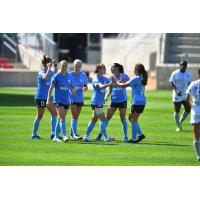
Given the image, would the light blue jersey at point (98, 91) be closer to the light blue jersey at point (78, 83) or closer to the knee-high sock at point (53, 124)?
the light blue jersey at point (78, 83)

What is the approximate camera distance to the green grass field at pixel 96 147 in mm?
22078

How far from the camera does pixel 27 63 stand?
187 ft

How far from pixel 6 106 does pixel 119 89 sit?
10.5 meters

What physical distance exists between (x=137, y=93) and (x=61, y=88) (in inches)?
69.9

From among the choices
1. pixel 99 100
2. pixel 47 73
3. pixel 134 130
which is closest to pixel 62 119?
pixel 99 100

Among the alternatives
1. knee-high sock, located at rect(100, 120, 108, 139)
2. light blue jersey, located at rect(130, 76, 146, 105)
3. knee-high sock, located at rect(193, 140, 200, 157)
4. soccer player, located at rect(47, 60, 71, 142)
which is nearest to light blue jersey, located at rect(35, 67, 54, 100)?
soccer player, located at rect(47, 60, 71, 142)

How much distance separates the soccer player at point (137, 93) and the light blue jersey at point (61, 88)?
1200 mm

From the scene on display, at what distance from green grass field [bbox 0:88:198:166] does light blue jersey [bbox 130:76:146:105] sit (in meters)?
0.98

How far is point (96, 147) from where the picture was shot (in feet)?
80.2

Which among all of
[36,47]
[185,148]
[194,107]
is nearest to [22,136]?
[185,148]

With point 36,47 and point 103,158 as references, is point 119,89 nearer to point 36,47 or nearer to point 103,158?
point 103,158

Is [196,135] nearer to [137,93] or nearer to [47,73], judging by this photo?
[137,93]

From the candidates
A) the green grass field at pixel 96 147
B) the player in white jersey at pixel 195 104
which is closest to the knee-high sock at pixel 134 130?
the green grass field at pixel 96 147
